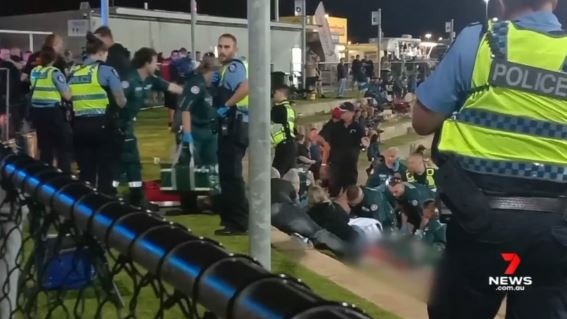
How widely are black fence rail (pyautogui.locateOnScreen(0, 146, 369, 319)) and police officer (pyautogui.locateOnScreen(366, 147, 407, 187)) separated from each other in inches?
329

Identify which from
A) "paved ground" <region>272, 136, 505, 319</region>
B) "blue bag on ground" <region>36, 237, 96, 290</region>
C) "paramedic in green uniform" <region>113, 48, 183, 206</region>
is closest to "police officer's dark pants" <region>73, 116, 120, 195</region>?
"paramedic in green uniform" <region>113, 48, 183, 206</region>

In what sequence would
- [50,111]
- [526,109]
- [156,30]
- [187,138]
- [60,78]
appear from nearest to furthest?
[526,109] → [187,138] → [60,78] → [50,111] → [156,30]

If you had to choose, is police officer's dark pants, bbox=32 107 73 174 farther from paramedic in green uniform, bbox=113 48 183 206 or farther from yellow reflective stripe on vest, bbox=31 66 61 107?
paramedic in green uniform, bbox=113 48 183 206

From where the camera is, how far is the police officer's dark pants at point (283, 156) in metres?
10.0

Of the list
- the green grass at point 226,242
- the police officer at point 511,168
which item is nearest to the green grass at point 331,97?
the green grass at point 226,242

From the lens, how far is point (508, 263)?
243cm

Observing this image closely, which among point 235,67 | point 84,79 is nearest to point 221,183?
point 235,67

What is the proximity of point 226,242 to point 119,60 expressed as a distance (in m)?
2.23

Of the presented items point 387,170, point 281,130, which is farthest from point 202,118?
point 387,170

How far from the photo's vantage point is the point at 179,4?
51.0 meters

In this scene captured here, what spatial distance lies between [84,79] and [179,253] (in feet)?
22.5

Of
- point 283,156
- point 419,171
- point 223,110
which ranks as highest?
point 223,110

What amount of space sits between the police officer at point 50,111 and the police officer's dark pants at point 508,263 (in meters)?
6.96

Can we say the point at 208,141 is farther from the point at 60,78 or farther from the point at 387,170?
the point at 387,170
